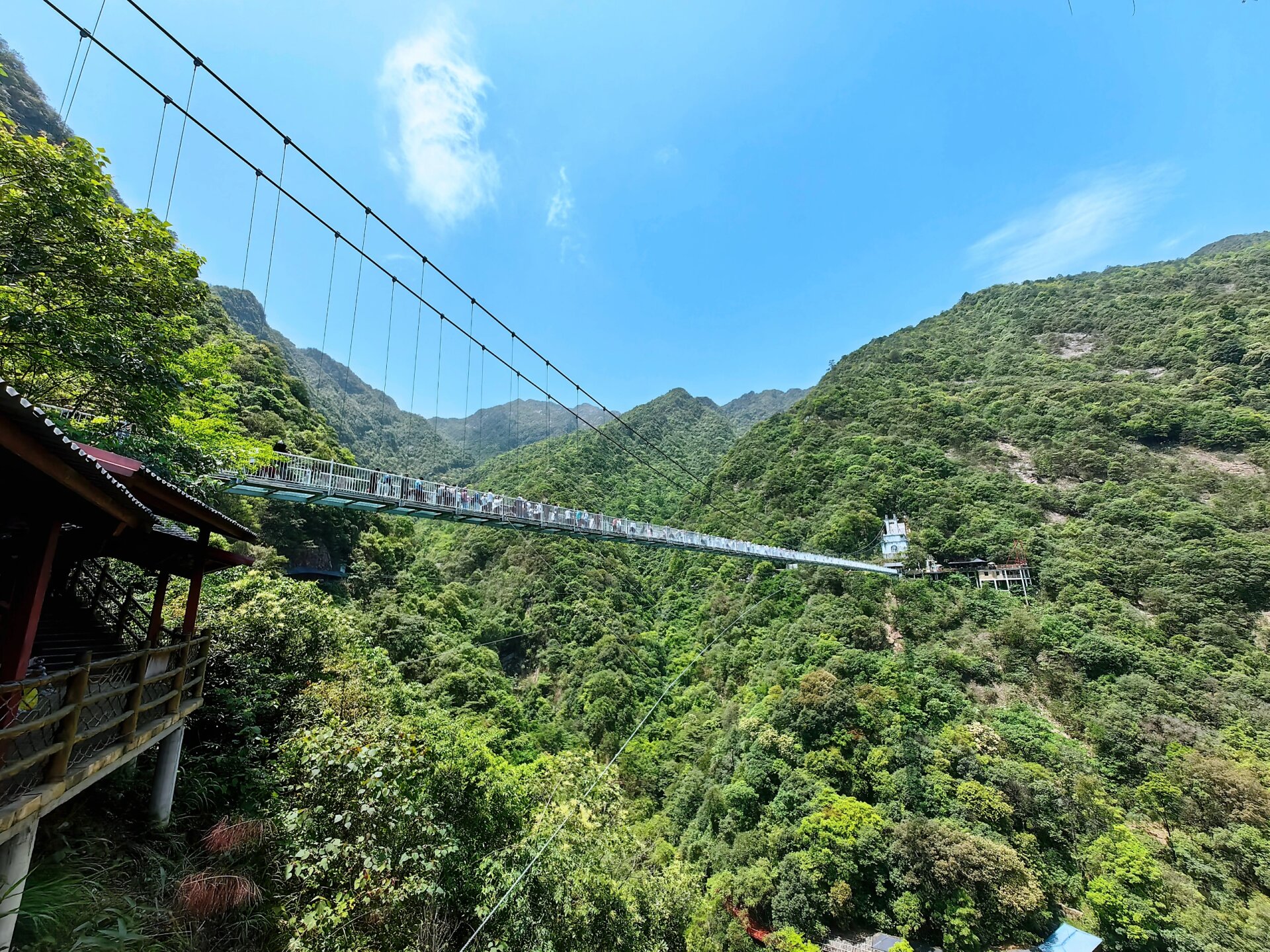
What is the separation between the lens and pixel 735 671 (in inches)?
980

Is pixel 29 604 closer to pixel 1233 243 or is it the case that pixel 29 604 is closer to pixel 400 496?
pixel 400 496

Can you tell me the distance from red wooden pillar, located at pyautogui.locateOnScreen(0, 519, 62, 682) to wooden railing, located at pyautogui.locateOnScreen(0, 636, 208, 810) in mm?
131

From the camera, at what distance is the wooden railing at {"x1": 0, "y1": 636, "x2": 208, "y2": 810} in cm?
204

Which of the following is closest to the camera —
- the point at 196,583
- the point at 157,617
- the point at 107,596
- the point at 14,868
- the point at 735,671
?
the point at 14,868

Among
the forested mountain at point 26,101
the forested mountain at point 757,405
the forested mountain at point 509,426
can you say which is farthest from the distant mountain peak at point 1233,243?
the forested mountain at point 26,101

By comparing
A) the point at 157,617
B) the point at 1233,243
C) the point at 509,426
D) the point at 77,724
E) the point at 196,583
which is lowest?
the point at 77,724

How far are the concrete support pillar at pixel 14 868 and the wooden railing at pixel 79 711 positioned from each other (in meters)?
0.25

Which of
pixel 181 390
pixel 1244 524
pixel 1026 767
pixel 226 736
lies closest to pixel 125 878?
pixel 226 736

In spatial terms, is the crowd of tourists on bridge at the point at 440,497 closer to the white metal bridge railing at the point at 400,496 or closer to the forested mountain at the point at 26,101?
the white metal bridge railing at the point at 400,496

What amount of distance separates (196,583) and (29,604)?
233cm

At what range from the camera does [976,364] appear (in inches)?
1703

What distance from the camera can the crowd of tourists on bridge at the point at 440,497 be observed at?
25.1ft

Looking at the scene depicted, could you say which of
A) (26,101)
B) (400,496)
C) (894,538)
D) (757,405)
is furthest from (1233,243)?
(26,101)

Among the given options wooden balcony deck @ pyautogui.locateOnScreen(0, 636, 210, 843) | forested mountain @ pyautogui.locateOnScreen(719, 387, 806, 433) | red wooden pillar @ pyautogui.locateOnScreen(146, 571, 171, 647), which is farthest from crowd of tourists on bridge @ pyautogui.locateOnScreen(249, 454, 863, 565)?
forested mountain @ pyautogui.locateOnScreen(719, 387, 806, 433)
